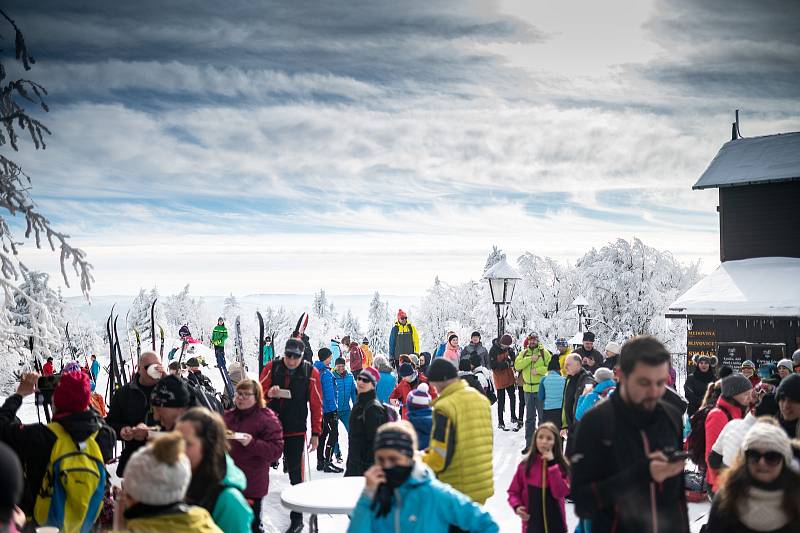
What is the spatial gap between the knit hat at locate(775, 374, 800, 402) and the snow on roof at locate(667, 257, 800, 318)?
639 inches

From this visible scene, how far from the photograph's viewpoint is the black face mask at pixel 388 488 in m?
3.19

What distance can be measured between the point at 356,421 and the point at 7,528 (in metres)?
4.99

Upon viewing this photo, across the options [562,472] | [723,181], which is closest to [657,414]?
[562,472]

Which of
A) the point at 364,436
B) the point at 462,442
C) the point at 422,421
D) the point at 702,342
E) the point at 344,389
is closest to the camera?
the point at 462,442

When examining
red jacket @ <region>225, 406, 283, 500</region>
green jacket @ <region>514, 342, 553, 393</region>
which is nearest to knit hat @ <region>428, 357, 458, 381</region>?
red jacket @ <region>225, 406, 283, 500</region>

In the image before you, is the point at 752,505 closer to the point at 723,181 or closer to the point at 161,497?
the point at 161,497

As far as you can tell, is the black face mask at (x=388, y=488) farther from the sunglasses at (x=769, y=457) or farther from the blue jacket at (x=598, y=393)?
the blue jacket at (x=598, y=393)

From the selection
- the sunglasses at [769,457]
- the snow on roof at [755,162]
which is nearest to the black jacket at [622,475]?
the sunglasses at [769,457]

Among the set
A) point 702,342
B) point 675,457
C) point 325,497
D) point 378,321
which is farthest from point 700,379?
point 378,321

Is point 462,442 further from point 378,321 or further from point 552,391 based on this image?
point 378,321

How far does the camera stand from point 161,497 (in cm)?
263

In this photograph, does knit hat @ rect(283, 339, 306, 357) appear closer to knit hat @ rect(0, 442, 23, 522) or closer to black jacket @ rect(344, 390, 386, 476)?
black jacket @ rect(344, 390, 386, 476)

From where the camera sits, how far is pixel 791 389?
5074 millimetres

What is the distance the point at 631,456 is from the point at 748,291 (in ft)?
67.7
